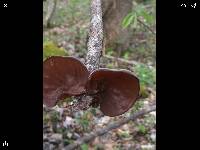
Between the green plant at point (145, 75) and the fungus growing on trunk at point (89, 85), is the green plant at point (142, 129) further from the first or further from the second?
the fungus growing on trunk at point (89, 85)

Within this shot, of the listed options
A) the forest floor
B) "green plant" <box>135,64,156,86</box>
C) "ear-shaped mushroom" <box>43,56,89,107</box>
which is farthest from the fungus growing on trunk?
"green plant" <box>135,64,156,86</box>

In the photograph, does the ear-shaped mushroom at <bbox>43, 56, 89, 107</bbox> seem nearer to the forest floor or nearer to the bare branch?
the bare branch

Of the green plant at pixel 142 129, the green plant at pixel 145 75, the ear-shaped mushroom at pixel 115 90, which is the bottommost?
the green plant at pixel 142 129

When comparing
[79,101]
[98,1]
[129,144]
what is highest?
[98,1]

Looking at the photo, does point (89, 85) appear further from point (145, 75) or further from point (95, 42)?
point (145, 75)

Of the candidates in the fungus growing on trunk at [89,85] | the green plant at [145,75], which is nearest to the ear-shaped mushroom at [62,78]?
the fungus growing on trunk at [89,85]
